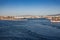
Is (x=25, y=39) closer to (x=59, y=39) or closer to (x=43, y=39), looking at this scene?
(x=43, y=39)

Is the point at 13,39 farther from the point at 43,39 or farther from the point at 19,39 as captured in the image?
the point at 43,39

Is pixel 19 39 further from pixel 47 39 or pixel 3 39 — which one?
pixel 47 39

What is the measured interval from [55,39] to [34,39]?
0.91 metres

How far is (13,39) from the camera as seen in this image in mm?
6531

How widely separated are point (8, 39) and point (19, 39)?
474 mm

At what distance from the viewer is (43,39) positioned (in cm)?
663

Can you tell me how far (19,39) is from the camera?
6551 millimetres

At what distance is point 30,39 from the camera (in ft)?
21.6

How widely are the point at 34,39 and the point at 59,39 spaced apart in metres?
1.08

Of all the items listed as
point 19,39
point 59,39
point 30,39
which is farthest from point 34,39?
point 59,39

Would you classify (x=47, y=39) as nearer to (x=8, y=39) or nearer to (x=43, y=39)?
(x=43, y=39)

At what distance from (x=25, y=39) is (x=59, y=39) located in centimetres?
148

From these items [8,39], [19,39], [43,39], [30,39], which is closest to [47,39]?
[43,39]

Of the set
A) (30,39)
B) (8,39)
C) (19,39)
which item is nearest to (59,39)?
(30,39)
